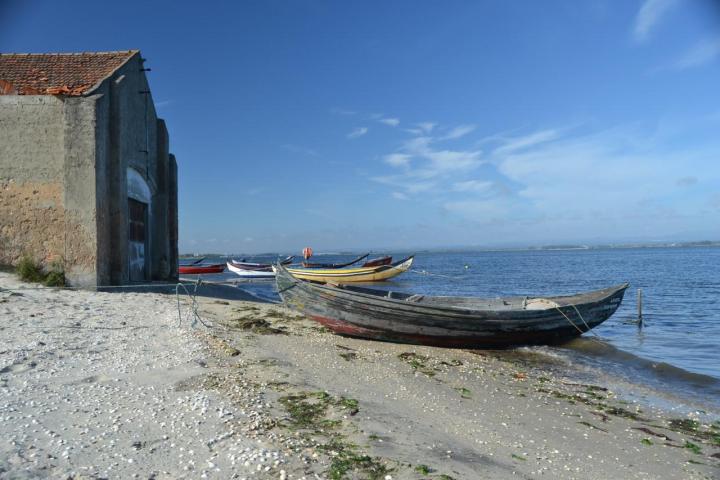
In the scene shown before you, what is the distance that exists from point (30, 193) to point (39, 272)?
83.7 inches

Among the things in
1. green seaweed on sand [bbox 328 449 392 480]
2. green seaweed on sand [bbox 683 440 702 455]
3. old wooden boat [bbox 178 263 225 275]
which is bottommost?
green seaweed on sand [bbox 683 440 702 455]

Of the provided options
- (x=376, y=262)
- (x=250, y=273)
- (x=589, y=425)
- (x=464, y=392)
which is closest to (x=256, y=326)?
(x=464, y=392)

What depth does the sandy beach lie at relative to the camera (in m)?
4.03

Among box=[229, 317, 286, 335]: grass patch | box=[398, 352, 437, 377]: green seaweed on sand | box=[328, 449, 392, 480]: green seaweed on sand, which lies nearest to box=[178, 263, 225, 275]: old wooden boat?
box=[229, 317, 286, 335]: grass patch

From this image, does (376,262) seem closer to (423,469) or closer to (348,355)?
(348,355)

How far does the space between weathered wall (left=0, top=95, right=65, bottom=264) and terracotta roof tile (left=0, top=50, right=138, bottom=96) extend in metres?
1.29

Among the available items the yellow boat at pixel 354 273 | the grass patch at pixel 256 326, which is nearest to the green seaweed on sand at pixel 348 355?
the grass patch at pixel 256 326

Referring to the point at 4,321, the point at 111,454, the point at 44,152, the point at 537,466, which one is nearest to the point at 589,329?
the point at 537,466

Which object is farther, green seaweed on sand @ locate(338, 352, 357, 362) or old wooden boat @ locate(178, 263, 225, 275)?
old wooden boat @ locate(178, 263, 225, 275)

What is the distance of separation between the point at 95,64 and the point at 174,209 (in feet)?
24.2

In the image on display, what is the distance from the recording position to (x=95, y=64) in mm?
15391

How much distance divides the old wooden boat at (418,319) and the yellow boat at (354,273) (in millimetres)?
20137

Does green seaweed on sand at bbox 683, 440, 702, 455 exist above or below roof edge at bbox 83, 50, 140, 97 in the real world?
below

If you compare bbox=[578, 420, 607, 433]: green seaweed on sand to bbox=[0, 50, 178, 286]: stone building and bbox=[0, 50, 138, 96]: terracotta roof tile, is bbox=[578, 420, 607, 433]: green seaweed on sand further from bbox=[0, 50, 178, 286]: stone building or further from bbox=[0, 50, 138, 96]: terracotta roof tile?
bbox=[0, 50, 138, 96]: terracotta roof tile
